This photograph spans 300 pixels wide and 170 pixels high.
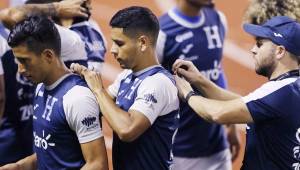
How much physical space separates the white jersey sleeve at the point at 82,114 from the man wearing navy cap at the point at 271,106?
477 mm

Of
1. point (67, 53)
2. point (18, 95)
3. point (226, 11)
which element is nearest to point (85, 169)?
point (67, 53)

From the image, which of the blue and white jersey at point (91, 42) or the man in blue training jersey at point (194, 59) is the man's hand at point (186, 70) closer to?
the blue and white jersey at point (91, 42)

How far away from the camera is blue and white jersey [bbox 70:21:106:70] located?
457cm

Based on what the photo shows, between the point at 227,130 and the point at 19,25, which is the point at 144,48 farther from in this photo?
the point at 227,130

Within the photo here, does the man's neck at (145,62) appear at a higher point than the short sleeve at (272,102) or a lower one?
higher

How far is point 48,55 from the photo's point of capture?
3.53 metres

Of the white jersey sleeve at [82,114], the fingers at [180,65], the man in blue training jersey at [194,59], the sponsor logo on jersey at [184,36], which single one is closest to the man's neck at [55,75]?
the white jersey sleeve at [82,114]

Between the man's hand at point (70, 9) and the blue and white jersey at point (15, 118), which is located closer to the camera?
the man's hand at point (70, 9)

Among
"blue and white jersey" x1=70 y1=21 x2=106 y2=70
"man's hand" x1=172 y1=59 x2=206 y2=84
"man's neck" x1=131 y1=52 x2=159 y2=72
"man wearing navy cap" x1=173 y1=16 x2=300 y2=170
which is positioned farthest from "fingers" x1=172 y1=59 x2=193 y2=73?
"blue and white jersey" x1=70 y1=21 x2=106 y2=70

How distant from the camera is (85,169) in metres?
3.40

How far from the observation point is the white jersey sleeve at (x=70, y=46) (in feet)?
13.7

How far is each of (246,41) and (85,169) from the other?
2.98 metres

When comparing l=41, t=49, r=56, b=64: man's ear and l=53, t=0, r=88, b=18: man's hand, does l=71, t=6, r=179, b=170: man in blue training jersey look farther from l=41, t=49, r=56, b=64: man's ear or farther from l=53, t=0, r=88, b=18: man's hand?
l=53, t=0, r=88, b=18: man's hand

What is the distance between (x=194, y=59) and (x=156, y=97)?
1.53 meters
